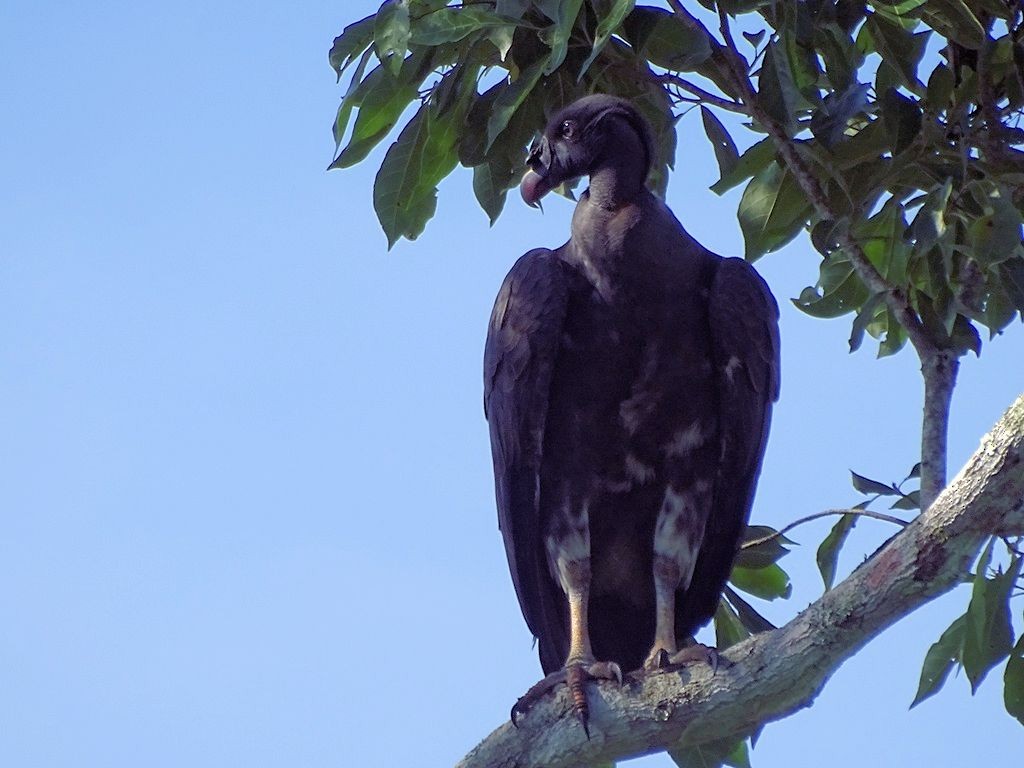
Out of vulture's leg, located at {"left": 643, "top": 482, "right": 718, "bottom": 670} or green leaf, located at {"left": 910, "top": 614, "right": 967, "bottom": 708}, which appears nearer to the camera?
green leaf, located at {"left": 910, "top": 614, "right": 967, "bottom": 708}

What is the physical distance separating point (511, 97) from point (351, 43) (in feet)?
1.43

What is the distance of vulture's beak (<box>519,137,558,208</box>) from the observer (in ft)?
14.8

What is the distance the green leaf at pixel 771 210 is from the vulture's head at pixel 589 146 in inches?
16.8

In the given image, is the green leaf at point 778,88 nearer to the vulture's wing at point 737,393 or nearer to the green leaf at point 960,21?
the green leaf at point 960,21

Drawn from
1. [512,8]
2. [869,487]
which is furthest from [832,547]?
[512,8]

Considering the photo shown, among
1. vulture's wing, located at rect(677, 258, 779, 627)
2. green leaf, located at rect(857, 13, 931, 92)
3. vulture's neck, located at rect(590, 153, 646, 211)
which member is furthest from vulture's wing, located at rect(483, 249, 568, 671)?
green leaf, located at rect(857, 13, 931, 92)

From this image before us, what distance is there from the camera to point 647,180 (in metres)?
4.70

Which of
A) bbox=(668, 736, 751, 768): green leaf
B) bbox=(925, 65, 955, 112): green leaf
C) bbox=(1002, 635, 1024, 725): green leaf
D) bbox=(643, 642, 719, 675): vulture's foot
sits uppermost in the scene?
bbox=(925, 65, 955, 112): green leaf

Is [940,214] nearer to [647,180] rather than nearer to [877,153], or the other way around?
[877,153]

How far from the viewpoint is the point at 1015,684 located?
3779 mm

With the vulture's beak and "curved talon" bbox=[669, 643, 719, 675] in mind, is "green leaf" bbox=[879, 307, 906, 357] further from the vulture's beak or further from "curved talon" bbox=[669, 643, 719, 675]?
"curved talon" bbox=[669, 643, 719, 675]

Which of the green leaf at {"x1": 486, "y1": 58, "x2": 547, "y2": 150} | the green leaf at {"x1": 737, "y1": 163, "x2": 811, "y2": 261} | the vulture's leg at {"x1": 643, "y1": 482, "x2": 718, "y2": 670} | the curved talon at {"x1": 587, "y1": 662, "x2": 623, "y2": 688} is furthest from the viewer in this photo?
the vulture's leg at {"x1": 643, "y1": 482, "x2": 718, "y2": 670}

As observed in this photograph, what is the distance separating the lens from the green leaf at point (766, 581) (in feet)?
15.3

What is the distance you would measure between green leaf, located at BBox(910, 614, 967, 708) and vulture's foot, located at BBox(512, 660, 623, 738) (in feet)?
2.54
